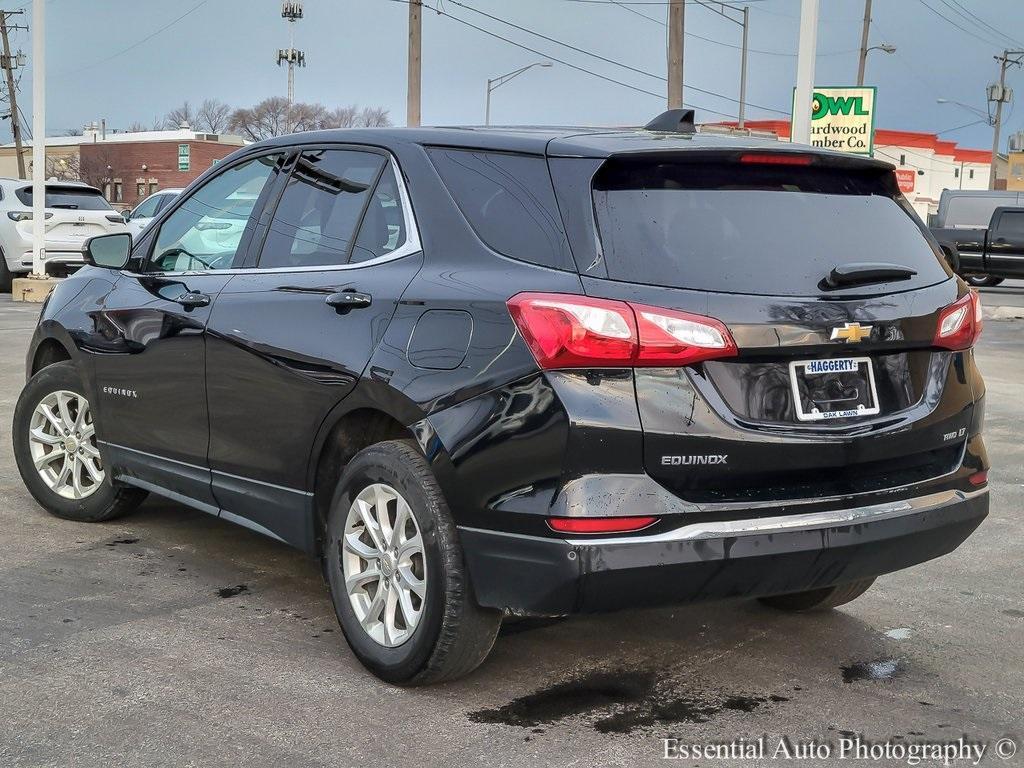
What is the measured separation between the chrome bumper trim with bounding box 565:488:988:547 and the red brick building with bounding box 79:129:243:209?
3223 inches

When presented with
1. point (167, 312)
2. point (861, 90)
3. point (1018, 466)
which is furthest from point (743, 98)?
point (167, 312)

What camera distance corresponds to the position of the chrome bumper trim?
3410 millimetres

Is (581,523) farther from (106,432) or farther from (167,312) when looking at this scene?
(106,432)

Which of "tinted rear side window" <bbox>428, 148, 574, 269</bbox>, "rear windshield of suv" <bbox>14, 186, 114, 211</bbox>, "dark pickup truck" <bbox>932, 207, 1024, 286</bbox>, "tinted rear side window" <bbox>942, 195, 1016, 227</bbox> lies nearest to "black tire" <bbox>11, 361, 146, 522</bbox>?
"tinted rear side window" <bbox>428, 148, 574, 269</bbox>

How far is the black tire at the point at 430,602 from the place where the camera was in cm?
369

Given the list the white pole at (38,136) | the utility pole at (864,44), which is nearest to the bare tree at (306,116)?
the utility pole at (864,44)

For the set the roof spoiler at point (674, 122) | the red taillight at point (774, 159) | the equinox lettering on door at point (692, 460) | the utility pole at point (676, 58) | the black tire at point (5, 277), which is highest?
the utility pole at point (676, 58)

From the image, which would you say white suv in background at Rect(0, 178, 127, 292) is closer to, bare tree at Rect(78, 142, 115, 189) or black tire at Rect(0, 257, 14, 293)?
black tire at Rect(0, 257, 14, 293)

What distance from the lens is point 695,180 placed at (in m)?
3.76

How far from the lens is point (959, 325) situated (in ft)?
13.3

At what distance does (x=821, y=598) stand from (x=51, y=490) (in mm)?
3518

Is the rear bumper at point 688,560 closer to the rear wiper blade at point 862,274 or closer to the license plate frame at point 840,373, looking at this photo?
the license plate frame at point 840,373

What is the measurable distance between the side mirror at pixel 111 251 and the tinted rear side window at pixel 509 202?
83.2 inches

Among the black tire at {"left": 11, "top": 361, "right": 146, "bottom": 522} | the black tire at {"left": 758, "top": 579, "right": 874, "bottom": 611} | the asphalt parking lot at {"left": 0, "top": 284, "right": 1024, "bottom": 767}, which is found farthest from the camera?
the black tire at {"left": 11, "top": 361, "right": 146, "bottom": 522}
